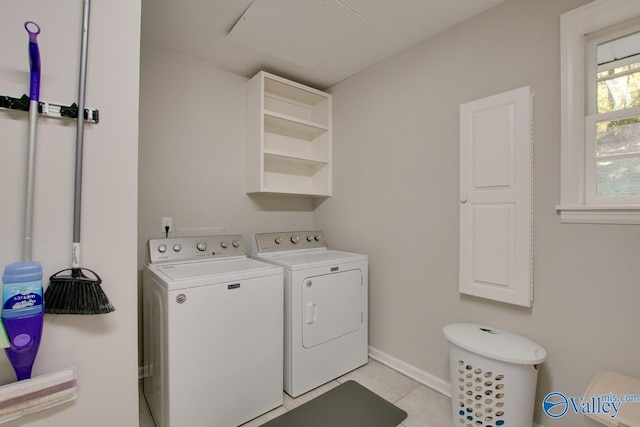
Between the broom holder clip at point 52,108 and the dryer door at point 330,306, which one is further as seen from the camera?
the dryer door at point 330,306

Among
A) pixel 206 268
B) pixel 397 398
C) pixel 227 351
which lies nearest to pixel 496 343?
pixel 397 398

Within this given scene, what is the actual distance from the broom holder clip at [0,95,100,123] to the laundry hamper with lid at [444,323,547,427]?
1.98 metres

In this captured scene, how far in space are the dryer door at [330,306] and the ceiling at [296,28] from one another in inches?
65.4

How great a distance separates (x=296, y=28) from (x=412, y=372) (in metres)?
2.54

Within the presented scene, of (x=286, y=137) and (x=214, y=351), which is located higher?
(x=286, y=137)

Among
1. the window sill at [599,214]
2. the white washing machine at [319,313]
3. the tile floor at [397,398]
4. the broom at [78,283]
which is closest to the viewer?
the broom at [78,283]

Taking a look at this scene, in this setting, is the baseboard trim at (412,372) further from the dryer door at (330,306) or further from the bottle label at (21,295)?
the bottle label at (21,295)

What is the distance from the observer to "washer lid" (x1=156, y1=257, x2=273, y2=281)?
1570 millimetres

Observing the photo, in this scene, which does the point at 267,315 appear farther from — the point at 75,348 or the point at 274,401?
the point at 75,348

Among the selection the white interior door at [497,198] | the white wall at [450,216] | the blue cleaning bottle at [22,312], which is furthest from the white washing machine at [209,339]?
the white interior door at [497,198]

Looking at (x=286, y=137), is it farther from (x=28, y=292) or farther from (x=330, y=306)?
(x=28, y=292)

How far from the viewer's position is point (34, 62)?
98 cm

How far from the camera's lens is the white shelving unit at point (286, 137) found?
2.45 metres

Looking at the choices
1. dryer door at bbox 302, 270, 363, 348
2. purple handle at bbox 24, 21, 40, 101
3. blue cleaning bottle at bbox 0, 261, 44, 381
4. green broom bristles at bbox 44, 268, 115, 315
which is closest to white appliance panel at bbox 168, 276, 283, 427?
dryer door at bbox 302, 270, 363, 348
